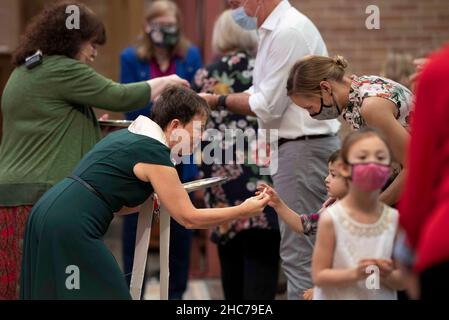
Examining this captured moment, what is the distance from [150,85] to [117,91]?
194 mm

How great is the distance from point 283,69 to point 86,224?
4.47 feet

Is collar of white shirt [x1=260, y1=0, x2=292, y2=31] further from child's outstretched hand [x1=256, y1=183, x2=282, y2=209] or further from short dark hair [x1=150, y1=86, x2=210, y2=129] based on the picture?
child's outstretched hand [x1=256, y1=183, x2=282, y2=209]

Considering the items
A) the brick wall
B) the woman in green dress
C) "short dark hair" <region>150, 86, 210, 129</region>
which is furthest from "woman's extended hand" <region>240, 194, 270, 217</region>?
the brick wall

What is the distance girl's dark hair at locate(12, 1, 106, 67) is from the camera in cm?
431

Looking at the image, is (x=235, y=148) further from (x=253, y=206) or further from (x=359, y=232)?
(x=359, y=232)

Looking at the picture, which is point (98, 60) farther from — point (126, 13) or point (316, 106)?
point (316, 106)

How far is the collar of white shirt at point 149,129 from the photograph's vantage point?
3588 mm

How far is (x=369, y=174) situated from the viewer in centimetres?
295

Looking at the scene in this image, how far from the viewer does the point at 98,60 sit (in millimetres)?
7188

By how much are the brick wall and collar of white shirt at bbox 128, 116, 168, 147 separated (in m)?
2.99

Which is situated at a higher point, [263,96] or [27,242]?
[263,96]
